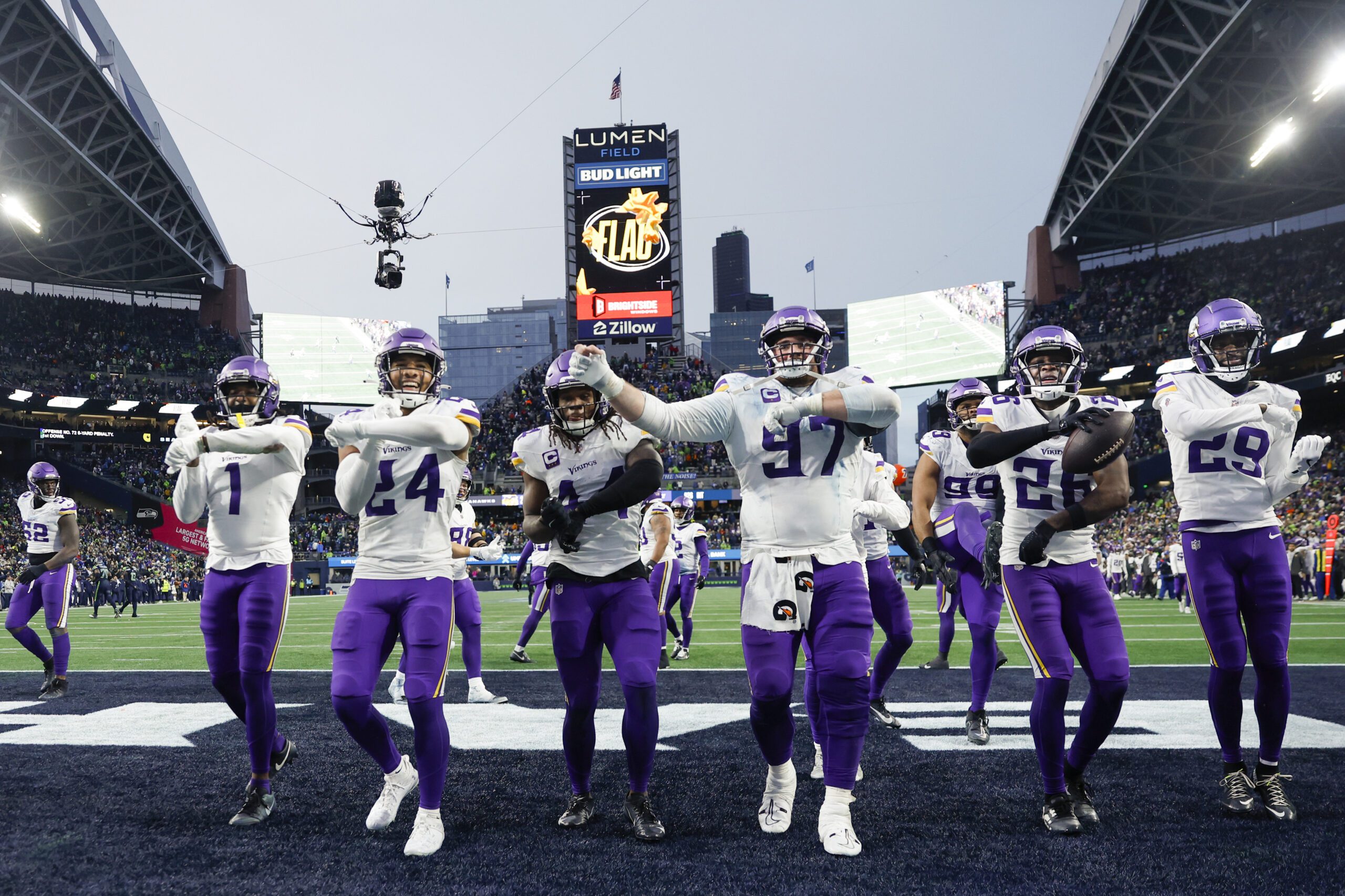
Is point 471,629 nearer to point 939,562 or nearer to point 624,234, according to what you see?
point 939,562

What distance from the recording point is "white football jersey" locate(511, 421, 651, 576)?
4215 millimetres

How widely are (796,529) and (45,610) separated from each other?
815 centimetres

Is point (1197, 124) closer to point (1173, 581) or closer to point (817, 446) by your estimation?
point (1173, 581)

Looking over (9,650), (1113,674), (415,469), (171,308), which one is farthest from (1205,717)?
(171,308)

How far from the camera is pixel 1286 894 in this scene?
308cm

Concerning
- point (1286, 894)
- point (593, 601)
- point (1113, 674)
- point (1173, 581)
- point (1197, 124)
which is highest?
point (1197, 124)

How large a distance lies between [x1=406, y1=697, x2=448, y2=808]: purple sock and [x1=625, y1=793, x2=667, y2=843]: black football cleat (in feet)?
2.70

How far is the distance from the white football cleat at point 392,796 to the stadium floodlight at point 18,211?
1649 centimetres

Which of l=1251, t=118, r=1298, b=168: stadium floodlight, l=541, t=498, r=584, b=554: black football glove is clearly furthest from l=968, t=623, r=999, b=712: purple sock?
l=1251, t=118, r=1298, b=168: stadium floodlight

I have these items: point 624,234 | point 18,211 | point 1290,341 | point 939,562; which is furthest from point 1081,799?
point 1290,341

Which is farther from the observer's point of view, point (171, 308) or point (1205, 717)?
point (171, 308)

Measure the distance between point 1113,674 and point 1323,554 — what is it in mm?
21135

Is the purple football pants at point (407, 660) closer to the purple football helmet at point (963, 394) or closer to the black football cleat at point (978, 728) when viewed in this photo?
the black football cleat at point (978, 728)

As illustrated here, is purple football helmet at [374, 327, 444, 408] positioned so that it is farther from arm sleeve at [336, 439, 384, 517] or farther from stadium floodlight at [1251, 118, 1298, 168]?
stadium floodlight at [1251, 118, 1298, 168]
